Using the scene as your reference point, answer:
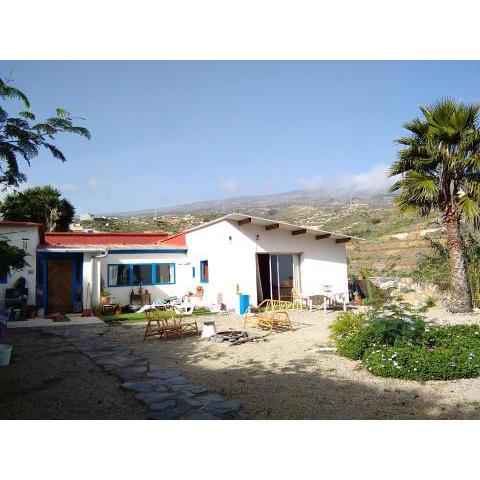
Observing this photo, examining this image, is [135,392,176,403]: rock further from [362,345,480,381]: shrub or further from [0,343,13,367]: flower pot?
[0,343,13,367]: flower pot

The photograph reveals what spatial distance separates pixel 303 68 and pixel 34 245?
1317 centimetres

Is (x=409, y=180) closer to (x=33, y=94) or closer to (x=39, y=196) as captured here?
(x=33, y=94)

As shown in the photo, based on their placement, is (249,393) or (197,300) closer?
(249,393)

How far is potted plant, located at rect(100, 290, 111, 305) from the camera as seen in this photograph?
1574 cm

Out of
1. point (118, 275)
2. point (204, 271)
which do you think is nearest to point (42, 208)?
point (118, 275)

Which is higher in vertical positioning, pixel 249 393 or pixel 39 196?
pixel 39 196

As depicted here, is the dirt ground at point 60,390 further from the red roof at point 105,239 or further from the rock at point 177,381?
the red roof at point 105,239

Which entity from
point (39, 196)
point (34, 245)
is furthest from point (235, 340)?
point (39, 196)

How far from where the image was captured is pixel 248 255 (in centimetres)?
1609

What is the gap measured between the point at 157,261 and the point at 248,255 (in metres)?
4.33

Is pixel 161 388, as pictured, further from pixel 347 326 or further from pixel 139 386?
pixel 347 326

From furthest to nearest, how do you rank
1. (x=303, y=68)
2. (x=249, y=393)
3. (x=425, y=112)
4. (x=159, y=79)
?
(x=425, y=112) → (x=159, y=79) → (x=303, y=68) → (x=249, y=393)

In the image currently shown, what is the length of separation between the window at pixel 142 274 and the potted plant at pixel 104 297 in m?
1.41

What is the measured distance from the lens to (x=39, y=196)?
3058 cm
